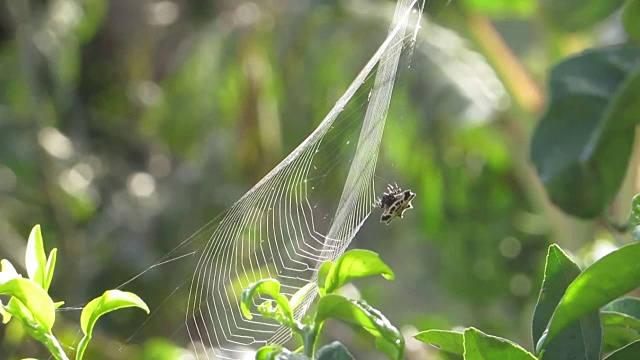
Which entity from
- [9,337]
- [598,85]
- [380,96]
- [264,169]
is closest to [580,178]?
[598,85]

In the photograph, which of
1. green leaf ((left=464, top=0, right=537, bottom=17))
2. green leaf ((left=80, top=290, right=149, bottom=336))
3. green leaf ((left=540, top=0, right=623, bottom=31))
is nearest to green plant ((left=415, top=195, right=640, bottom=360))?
green leaf ((left=80, top=290, right=149, bottom=336))

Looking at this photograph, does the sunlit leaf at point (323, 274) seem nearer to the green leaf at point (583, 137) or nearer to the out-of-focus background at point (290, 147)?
the green leaf at point (583, 137)

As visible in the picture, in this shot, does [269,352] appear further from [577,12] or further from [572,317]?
[577,12]

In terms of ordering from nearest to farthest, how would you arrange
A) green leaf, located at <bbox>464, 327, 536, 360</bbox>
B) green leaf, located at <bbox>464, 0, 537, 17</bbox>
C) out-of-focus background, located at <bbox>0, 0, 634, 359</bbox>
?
1. green leaf, located at <bbox>464, 327, 536, 360</bbox>
2. green leaf, located at <bbox>464, 0, 537, 17</bbox>
3. out-of-focus background, located at <bbox>0, 0, 634, 359</bbox>

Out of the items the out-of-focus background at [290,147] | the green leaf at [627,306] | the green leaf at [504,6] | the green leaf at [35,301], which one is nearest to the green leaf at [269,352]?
the green leaf at [35,301]

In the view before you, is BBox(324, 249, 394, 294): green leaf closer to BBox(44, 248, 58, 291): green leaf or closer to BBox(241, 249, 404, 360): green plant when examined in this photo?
BBox(241, 249, 404, 360): green plant

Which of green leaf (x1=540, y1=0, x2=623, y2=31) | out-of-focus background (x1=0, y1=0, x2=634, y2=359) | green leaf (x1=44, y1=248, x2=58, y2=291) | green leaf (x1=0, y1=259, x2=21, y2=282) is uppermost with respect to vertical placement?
green leaf (x1=540, y1=0, x2=623, y2=31)

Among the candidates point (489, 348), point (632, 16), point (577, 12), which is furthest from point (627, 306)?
point (577, 12)
